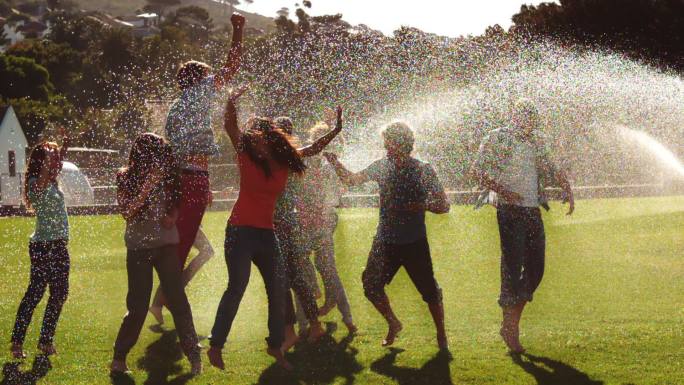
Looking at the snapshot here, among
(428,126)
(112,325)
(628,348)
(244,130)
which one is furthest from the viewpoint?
(428,126)

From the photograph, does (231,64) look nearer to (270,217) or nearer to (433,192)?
(270,217)

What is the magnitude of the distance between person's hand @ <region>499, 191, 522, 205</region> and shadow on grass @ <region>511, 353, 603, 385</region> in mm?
1155

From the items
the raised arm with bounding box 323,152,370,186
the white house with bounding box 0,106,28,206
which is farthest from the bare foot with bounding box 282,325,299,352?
the white house with bounding box 0,106,28,206

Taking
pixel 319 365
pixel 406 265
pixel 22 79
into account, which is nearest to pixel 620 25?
pixel 406 265

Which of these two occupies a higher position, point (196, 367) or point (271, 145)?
point (271, 145)

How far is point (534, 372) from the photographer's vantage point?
696cm

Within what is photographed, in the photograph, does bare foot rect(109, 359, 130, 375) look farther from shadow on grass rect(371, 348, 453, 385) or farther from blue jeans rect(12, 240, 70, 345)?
shadow on grass rect(371, 348, 453, 385)

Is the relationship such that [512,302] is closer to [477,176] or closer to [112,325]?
[477,176]

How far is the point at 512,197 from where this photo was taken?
7793 mm

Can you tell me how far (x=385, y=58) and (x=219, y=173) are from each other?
1157cm

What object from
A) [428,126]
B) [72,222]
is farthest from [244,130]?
[428,126]

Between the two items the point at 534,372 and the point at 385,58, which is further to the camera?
the point at 385,58

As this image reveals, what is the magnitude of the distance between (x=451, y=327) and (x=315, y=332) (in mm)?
1360

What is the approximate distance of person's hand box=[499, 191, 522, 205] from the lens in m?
7.78
